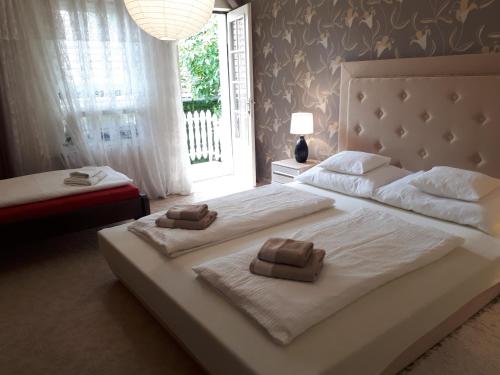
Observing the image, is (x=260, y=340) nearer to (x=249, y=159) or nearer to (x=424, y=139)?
(x=424, y=139)

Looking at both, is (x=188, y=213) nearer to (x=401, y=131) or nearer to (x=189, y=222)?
(x=189, y=222)

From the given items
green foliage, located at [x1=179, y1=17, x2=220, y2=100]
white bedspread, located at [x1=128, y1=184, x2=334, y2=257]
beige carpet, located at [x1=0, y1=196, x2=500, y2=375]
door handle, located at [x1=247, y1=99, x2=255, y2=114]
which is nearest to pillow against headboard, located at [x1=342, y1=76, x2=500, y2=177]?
white bedspread, located at [x1=128, y1=184, x2=334, y2=257]

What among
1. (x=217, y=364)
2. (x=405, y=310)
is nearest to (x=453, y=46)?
(x=405, y=310)

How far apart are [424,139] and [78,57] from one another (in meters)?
3.24

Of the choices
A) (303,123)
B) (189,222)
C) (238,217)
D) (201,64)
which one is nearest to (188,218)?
(189,222)

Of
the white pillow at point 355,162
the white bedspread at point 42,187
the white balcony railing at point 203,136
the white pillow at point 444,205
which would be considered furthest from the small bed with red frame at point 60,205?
the white balcony railing at point 203,136

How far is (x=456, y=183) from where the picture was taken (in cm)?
230

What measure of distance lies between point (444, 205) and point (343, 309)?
4.09ft

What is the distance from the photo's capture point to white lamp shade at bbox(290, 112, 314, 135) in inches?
141

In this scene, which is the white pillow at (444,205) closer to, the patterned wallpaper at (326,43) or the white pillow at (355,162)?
the white pillow at (355,162)

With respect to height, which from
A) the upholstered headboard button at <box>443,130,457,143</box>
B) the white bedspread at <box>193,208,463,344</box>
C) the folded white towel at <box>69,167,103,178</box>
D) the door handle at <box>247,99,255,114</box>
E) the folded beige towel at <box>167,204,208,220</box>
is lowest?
the white bedspread at <box>193,208,463,344</box>

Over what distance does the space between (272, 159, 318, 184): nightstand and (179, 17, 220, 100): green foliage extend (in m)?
3.76

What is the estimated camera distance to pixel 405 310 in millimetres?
1451

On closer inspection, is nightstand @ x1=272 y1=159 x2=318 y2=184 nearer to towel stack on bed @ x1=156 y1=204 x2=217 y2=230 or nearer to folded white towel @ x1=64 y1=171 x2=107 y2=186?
towel stack on bed @ x1=156 y1=204 x2=217 y2=230
